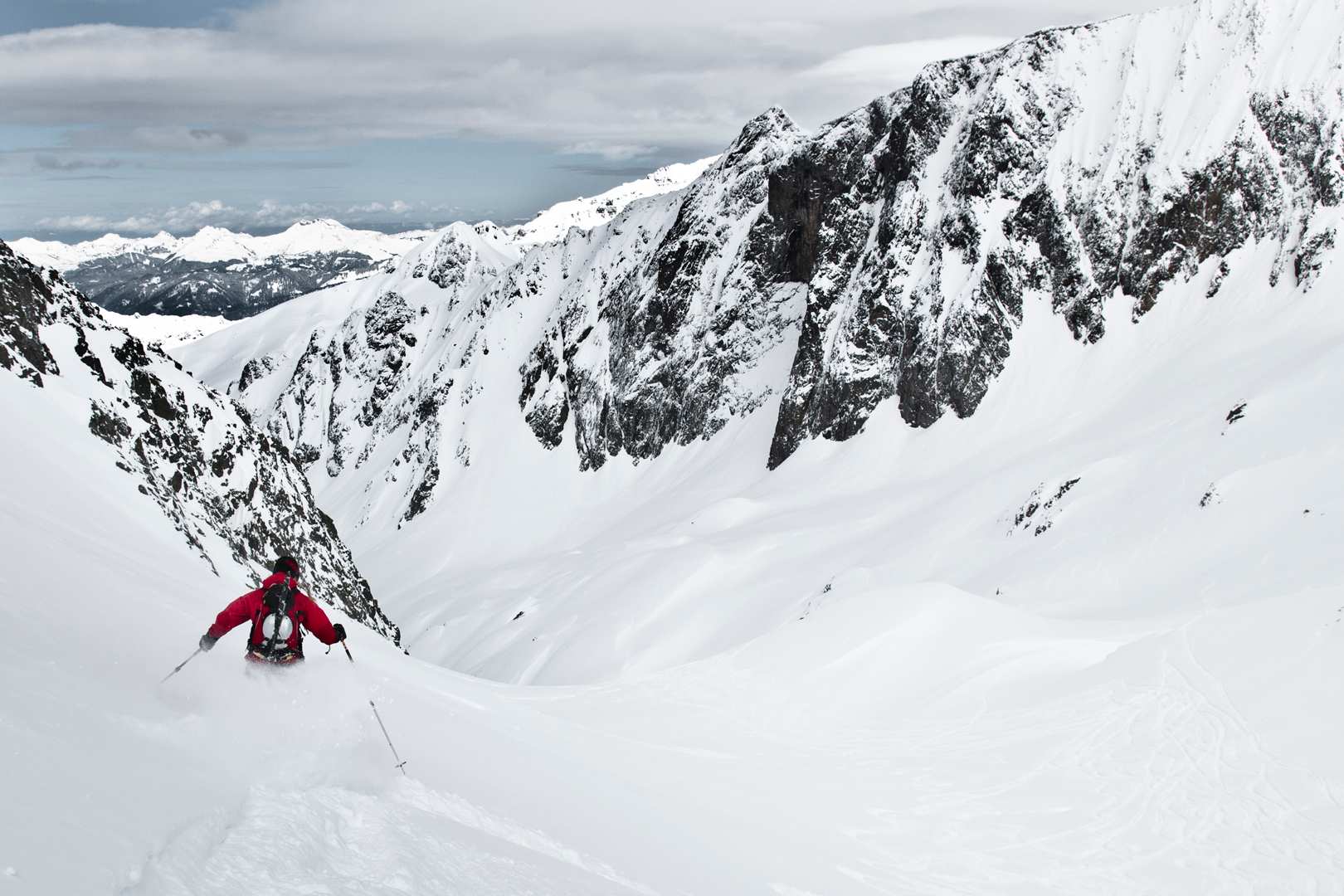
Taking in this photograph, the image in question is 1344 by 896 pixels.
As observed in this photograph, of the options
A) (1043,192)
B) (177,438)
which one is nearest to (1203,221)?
(1043,192)

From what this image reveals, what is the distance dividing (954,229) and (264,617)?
242ft

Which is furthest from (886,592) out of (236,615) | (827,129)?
(827,129)

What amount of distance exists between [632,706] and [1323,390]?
109ft

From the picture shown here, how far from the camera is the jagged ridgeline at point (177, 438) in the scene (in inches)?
1048

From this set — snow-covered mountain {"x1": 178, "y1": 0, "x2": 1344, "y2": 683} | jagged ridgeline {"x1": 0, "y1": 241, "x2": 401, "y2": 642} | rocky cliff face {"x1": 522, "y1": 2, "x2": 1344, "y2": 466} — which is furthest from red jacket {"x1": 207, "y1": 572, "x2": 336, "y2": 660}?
rocky cliff face {"x1": 522, "y1": 2, "x2": 1344, "y2": 466}

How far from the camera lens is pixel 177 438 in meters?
34.1

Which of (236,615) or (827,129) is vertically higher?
(827,129)

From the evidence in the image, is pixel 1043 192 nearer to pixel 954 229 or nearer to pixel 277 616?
pixel 954 229

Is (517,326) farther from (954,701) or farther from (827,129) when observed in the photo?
(954,701)

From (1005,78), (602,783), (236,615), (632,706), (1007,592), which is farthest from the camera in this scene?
(1005,78)

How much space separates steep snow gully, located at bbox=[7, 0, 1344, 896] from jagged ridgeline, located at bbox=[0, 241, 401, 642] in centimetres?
27

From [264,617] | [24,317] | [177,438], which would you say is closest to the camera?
[264,617]

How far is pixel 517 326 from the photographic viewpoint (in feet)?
421

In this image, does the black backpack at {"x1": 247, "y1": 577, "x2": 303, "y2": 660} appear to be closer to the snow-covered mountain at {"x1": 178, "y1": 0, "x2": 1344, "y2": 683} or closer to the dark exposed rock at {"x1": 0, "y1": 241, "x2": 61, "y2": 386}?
the dark exposed rock at {"x1": 0, "y1": 241, "x2": 61, "y2": 386}
